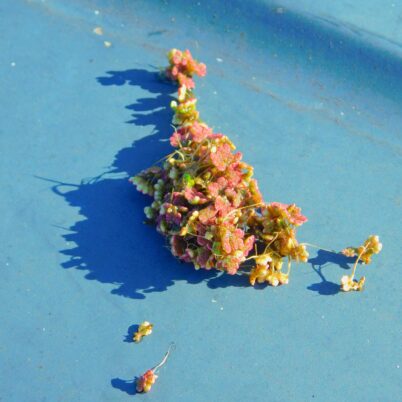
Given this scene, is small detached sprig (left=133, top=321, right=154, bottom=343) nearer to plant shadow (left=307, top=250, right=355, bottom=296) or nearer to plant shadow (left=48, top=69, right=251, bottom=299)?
plant shadow (left=48, top=69, right=251, bottom=299)

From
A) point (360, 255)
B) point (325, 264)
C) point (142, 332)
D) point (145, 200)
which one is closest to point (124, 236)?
point (145, 200)

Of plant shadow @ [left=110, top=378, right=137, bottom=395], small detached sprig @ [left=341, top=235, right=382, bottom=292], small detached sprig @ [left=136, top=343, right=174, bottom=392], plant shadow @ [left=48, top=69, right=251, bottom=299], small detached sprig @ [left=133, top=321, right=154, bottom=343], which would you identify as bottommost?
plant shadow @ [left=110, top=378, right=137, bottom=395]

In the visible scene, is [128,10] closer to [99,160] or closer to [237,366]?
[99,160]

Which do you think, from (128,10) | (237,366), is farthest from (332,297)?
(128,10)

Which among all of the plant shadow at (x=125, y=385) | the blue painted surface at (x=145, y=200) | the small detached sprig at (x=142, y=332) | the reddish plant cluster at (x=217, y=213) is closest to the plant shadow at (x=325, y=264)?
the blue painted surface at (x=145, y=200)

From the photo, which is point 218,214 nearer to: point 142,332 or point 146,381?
point 142,332

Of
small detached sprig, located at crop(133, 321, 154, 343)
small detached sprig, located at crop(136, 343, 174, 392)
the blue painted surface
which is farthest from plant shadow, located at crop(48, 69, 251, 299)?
small detached sprig, located at crop(136, 343, 174, 392)

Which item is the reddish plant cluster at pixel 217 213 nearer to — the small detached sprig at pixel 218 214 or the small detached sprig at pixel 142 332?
the small detached sprig at pixel 218 214
